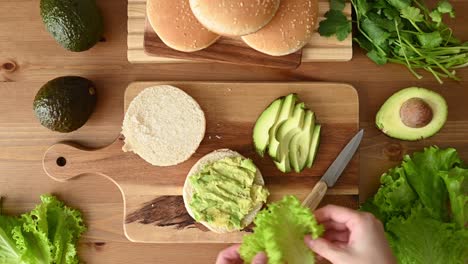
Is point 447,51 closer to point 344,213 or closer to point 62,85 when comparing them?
point 344,213

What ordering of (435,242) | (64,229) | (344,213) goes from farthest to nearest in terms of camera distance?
(64,229) < (435,242) < (344,213)

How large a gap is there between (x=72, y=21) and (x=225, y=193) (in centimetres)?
73

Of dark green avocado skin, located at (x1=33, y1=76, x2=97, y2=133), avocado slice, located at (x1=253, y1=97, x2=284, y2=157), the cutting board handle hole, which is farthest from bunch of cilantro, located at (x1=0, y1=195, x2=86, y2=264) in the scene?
avocado slice, located at (x1=253, y1=97, x2=284, y2=157)

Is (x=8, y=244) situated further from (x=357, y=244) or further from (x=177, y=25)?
(x=357, y=244)

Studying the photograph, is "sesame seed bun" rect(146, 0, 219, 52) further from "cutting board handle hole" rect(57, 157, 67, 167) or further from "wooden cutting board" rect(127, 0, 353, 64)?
"cutting board handle hole" rect(57, 157, 67, 167)

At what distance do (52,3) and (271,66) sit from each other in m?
0.73

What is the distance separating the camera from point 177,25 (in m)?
1.73

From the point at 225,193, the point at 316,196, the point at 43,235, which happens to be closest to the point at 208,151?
the point at 225,193

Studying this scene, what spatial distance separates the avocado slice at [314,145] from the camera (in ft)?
6.03

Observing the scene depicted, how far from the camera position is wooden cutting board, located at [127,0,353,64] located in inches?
72.2

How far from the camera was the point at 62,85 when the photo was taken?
5.68 feet

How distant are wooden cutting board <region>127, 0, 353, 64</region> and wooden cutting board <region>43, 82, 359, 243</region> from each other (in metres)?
0.09

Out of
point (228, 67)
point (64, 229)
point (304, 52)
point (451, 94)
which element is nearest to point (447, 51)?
point (451, 94)

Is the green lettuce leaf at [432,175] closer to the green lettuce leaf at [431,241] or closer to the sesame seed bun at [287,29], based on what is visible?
the green lettuce leaf at [431,241]
